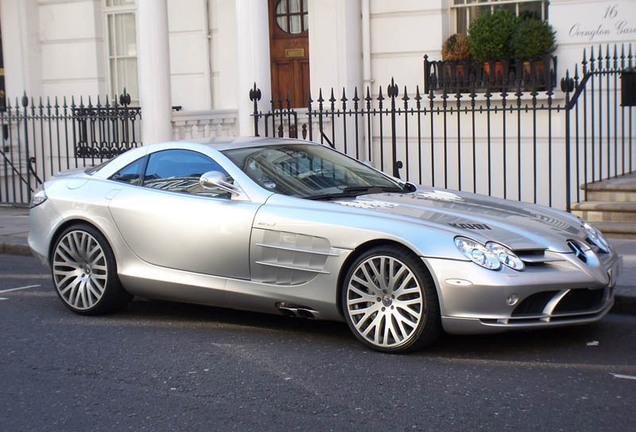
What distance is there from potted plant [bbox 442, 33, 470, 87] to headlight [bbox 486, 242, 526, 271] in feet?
24.2

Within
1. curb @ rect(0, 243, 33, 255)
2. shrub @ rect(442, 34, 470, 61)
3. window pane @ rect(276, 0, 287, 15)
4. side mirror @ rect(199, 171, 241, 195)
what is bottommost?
curb @ rect(0, 243, 33, 255)

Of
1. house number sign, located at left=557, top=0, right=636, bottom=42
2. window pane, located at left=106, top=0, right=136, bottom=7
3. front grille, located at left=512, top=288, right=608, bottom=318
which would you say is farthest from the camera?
window pane, located at left=106, top=0, right=136, bottom=7

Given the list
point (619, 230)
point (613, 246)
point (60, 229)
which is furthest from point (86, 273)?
point (619, 230)

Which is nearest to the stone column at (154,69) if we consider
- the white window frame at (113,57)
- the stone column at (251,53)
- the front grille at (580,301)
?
the stone column at (251,53)

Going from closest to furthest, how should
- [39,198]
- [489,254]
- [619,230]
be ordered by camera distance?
[489,254] → [39,198] → [619,230]

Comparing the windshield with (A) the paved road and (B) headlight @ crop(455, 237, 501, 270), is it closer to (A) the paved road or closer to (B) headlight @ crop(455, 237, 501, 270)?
(A) the paved road

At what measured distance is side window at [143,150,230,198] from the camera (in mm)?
7340

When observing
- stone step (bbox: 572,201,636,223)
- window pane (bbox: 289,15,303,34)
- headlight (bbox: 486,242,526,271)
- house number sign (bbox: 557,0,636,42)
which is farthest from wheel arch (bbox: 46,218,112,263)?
window pane (bbox: 289,15,303,34)

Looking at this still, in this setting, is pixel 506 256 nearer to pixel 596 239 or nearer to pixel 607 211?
pixel 596 239

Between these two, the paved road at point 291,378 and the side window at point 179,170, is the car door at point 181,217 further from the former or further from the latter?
the paved road at point 291,378

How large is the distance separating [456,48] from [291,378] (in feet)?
27.5

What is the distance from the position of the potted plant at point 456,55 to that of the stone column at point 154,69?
395 centimetres

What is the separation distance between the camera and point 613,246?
31.8 feet

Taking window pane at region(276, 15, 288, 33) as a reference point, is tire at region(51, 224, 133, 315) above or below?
below
